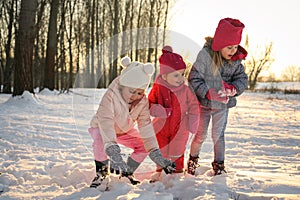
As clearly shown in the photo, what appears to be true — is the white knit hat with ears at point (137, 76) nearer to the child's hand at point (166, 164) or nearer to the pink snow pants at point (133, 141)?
the pink snow pants at point (133, 141)

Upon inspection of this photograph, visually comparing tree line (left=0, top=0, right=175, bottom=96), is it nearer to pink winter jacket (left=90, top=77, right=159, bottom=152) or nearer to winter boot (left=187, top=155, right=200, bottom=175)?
winter boot (left=187, top=155, right=200, bottom=175)

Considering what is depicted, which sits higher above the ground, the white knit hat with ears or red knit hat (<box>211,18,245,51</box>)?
red knit hat (<box>211,18,245,51</box>)

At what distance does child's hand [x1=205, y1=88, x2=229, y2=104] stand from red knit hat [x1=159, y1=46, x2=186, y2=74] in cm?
32

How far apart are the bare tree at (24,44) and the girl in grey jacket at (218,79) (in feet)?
19.2

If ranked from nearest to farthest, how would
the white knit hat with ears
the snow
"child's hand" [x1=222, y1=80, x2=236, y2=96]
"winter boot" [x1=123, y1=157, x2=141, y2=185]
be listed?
the snow < "winter boot" [x1=123, y1=157, x2=141, y2=185] < the white knit hat with ears < "child's hand" [x1=222, y1=80, x2=236, y2=96]

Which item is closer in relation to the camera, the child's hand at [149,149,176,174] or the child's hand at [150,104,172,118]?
the child's hand at [149,149,176,174]

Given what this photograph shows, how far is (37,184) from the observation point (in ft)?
8.84

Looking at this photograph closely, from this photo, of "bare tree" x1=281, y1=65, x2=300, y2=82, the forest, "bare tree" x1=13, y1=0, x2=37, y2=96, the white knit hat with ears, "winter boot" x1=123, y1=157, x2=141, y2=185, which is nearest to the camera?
"winter boot" x1=123, y1=157, x2=141, y2=185

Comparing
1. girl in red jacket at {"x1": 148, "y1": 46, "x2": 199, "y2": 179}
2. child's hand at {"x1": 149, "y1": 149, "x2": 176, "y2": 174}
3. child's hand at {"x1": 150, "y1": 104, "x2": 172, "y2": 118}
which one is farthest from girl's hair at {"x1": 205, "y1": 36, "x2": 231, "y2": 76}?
child's hand at {"x1": 149, "y1": 149, "x2": 176, "y2": 174}

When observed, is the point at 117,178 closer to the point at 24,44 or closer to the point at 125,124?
the point at 125,124

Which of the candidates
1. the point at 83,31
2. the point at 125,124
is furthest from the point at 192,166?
the point at 83,31

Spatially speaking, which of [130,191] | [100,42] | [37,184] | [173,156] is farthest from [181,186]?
[100,42]

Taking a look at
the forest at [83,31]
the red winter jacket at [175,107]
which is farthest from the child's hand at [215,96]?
the forest at [83,31]

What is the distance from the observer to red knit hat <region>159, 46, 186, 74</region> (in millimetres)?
2986
